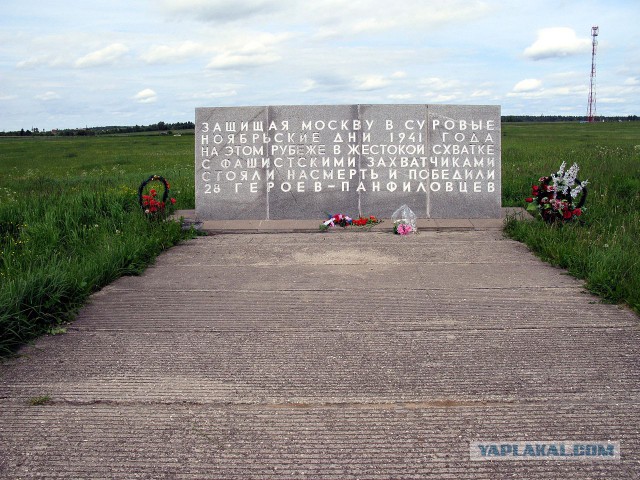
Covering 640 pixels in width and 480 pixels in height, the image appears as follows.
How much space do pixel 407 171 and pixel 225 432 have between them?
8024mm

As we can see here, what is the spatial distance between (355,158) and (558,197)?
10.0 feet

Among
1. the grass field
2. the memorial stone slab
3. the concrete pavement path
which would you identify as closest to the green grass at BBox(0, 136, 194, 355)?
the grass field

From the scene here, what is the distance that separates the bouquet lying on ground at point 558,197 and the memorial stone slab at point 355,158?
1.23m

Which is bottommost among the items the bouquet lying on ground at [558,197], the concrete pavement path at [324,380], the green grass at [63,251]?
the concrete pavement path at [324,380]

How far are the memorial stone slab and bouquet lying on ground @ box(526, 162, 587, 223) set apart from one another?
4.04 feet

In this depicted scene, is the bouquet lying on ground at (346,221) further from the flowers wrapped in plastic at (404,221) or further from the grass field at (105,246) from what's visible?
the grass field at (105,246)

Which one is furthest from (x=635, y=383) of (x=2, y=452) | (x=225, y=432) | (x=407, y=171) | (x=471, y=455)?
(x=407, y=171)

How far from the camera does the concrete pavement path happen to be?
3389mm

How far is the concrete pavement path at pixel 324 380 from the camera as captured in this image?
11.1 feet

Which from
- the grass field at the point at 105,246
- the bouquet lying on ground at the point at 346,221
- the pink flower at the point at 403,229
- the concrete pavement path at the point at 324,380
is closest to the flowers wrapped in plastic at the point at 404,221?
the pink flower at the point at 403,229

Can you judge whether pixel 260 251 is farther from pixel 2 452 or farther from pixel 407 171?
pixel 2 452

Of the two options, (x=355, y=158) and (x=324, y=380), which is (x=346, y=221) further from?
(x=324, y=380)

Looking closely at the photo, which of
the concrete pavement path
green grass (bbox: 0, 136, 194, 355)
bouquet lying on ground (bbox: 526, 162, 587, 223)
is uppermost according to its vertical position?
bouquet lying on ground (bbox: 526, 162, 587, 223)

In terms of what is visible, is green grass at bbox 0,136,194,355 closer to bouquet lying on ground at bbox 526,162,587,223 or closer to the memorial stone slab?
the memorial stone slab
